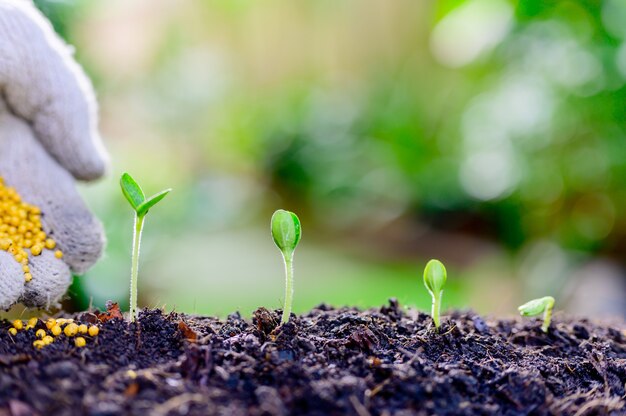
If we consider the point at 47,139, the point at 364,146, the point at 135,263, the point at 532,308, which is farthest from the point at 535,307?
the point at 364,146

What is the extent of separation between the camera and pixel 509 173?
2.74m

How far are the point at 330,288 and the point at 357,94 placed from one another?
6.27 ft

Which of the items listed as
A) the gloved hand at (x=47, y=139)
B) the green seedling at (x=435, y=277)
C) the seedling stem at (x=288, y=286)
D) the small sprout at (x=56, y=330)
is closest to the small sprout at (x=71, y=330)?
the small sprout at (x=56, y=330)

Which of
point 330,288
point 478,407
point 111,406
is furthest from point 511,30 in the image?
point 111,406

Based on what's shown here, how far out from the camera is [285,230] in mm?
679

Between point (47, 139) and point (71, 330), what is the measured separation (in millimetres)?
360

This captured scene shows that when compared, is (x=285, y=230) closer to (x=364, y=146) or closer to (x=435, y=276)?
(x=435, y=276)

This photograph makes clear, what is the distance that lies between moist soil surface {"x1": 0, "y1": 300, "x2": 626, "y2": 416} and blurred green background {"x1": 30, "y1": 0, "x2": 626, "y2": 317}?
0.82m

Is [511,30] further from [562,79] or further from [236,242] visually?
[236,242]

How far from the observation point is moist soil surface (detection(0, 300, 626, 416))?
532mm

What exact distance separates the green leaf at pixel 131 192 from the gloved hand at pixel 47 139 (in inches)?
7.3

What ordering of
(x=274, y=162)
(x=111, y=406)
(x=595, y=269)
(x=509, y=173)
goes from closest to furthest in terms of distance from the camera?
(x=111, y=406), (x=595, y=269), (x=509, y=173), (x=274, y=162)

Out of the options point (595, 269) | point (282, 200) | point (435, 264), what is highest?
point (282, 200)

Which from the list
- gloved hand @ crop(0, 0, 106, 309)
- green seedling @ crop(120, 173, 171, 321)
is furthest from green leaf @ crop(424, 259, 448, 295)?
gloved hand @ crop(0, 0, 106, 309)
